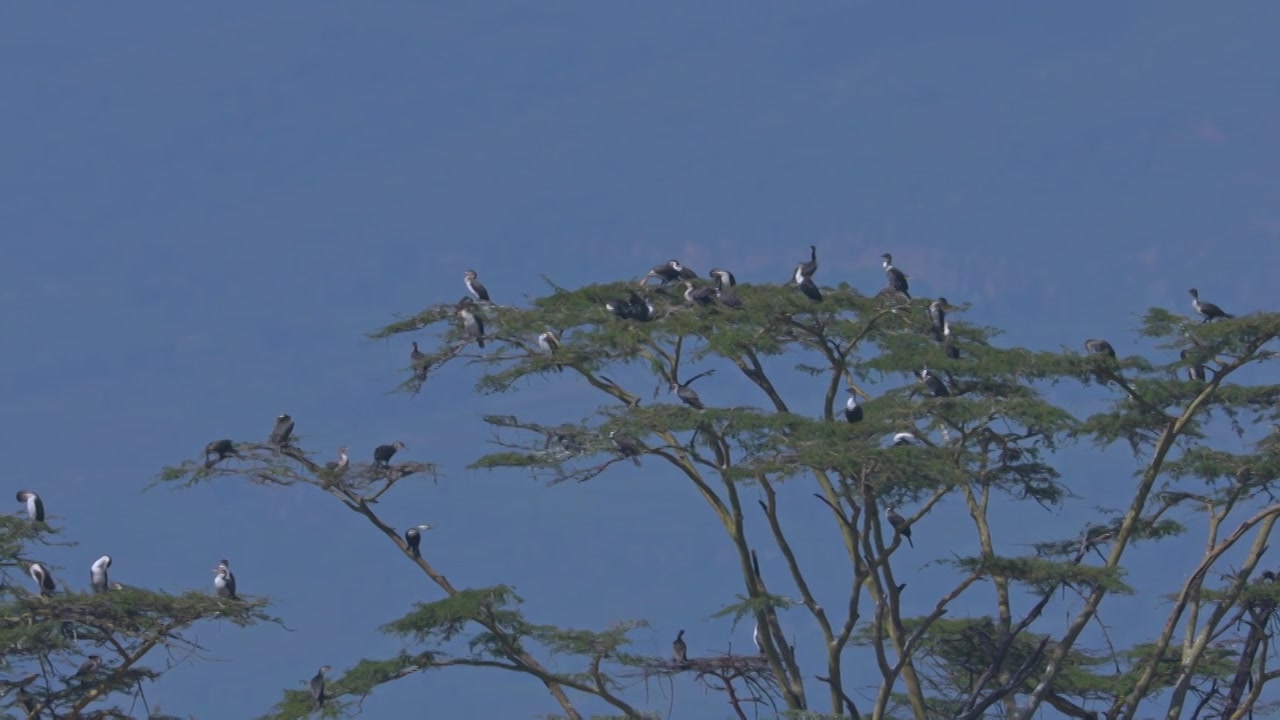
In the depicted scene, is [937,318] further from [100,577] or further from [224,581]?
[100,577]

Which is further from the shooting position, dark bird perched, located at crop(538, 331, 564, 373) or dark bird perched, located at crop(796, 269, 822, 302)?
dark bird perched, located at crop(538, 331, 564, 373)

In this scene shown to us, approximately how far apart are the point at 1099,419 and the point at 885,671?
4.36 metres

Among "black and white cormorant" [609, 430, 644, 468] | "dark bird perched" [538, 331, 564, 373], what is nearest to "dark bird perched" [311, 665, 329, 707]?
"black and white cormorant" [609, 430, 644, 468]

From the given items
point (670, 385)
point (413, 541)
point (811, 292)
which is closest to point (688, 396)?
point (670, 385)

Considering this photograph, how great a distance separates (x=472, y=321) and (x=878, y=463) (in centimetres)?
745

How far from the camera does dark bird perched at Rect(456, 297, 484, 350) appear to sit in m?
31.5

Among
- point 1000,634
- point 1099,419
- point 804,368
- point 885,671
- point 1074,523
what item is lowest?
point 885,671

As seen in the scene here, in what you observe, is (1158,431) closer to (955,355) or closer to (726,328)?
(955,355)

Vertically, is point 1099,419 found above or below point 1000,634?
above

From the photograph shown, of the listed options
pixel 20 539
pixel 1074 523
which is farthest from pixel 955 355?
pixel 1074 523

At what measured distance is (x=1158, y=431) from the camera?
97.3ft

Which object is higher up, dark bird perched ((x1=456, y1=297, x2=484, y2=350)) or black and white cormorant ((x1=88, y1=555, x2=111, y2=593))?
dark bird perched ((x1=456, y1=297, x2=484, y2=350))

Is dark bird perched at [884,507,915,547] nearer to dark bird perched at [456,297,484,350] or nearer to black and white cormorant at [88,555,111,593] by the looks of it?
dark bird perched at [456,297,484,350]

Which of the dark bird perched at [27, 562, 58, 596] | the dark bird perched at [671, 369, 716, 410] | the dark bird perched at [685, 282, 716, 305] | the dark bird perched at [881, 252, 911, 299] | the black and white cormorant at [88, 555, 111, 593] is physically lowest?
the dark bird perched at [27, 562, 58, 596]
